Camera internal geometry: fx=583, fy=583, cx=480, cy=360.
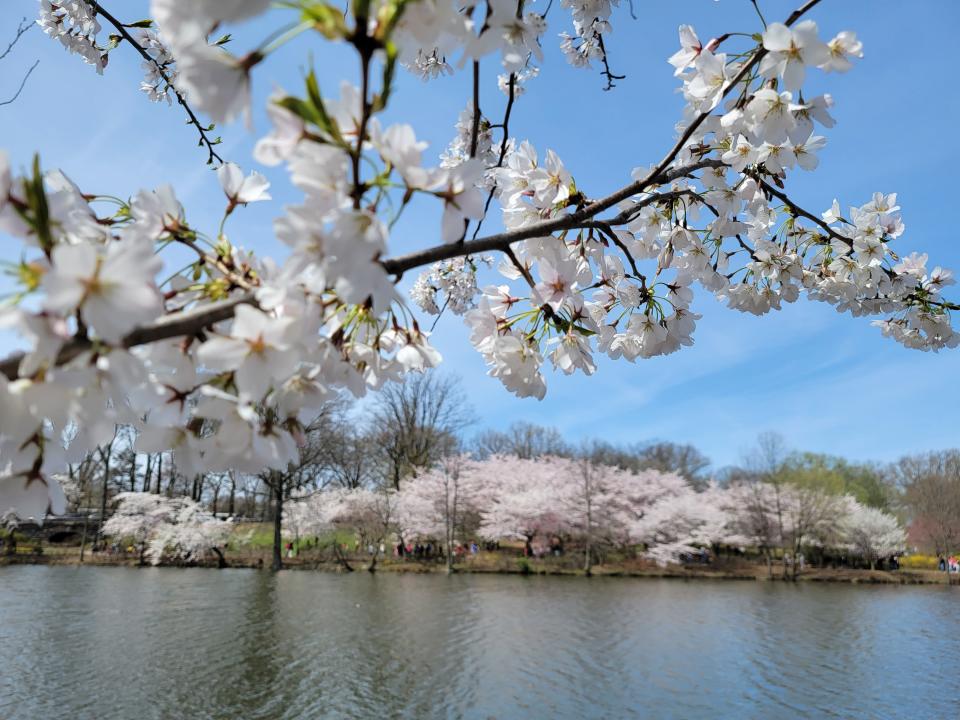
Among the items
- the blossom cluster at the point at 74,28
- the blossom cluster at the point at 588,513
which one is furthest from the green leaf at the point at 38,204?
the blossom cluster at the point at 588,513

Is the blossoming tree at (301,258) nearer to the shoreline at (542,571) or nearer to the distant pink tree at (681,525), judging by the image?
the shoreline at (542,571)

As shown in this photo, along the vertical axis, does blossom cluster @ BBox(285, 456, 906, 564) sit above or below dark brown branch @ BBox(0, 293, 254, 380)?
below

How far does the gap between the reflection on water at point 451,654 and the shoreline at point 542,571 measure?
5686 millimetres

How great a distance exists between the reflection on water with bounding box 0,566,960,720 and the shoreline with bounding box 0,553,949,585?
5686 mm

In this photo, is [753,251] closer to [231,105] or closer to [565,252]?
[565,252]

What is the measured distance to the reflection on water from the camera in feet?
26.2

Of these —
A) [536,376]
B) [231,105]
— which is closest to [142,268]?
[231,105]

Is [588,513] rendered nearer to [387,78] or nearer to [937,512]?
[937,512]

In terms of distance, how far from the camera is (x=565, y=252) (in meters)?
1.26

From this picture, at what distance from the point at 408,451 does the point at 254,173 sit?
33.8 meters

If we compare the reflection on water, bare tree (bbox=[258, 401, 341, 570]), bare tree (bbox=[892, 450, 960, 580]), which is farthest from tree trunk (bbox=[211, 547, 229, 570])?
bare tree (bbox=[892, 450, 960, 580])

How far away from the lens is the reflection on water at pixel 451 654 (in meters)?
7.97

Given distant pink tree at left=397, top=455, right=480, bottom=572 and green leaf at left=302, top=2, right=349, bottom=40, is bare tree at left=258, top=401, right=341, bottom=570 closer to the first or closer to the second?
distant pink tree at left=397, top=455, right=480, bottom=572

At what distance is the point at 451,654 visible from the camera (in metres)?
10.5
